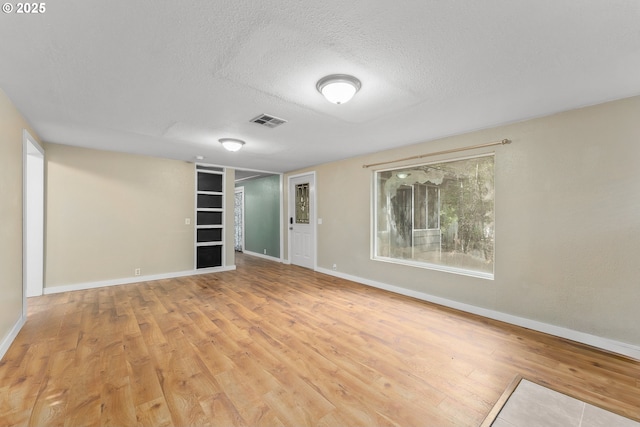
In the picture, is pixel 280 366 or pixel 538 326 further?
pixel 538 326

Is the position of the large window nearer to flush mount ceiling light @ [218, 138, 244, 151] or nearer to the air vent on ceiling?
the air vent on ceiling

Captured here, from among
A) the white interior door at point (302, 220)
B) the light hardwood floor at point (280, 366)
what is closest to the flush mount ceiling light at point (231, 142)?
the light hardwood floor at point (280, 366)

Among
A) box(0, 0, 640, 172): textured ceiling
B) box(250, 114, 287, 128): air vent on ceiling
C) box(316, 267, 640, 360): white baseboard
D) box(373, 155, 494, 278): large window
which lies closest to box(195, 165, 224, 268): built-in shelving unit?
box(0, 0, 640, 172): textured ceiling

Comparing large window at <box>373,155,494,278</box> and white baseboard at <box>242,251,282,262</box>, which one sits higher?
large window at <box>373,155,494,278</box>

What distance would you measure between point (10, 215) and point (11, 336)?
1180mm

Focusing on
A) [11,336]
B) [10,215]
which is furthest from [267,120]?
[11,336]

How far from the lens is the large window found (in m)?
3.48

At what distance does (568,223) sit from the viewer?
109 inches

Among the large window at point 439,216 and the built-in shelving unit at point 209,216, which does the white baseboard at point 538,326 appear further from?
the built-in shelving unit at point 209,216

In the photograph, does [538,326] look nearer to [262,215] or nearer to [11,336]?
[11,336]

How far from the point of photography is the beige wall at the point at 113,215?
4.25 metres

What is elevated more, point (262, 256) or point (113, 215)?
point (113, 215)

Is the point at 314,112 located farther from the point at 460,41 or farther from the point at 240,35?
the point at 460,41

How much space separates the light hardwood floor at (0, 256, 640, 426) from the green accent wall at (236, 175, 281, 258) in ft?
11.8
